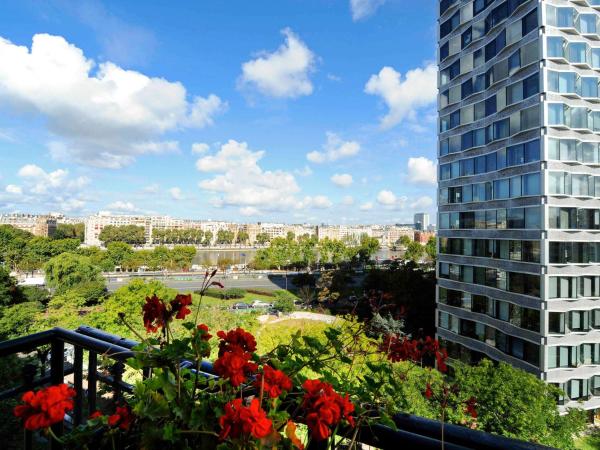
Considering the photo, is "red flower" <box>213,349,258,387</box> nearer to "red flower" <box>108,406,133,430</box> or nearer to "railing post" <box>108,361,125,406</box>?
"red flower" <box>108,406,133,430</box>

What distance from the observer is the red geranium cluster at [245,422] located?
1.87 feet

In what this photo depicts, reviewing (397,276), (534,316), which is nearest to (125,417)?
(534,316)

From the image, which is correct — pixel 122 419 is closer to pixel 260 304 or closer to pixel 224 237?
pixel 260 304

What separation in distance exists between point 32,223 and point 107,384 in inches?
4020

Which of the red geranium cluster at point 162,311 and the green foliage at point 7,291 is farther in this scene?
the green foliage at point 7,291

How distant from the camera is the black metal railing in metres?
0.75

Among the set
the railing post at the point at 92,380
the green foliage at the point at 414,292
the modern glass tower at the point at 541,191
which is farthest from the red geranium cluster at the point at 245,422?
the green foliage at the point at 414,292

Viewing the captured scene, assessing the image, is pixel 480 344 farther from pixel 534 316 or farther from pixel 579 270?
pixel 579 270

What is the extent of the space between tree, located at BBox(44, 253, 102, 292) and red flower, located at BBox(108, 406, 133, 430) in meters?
28.2

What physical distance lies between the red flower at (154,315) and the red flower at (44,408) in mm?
287

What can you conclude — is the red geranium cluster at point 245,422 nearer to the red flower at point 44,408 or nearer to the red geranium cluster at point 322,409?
the red geranium cluster at point 322,409

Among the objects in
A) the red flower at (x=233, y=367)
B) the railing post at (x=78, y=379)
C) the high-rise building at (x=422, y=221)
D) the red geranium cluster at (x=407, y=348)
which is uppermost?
the high-rise building at (x=422, y=221)

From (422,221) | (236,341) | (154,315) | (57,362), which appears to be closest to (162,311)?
(154,315)

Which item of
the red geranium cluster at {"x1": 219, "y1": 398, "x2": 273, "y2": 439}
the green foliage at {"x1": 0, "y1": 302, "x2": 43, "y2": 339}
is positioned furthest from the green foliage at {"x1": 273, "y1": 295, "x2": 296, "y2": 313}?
the red geranium cluster at {"x1": 219, "y1": 398, "x2": 273, "y2": 439}
